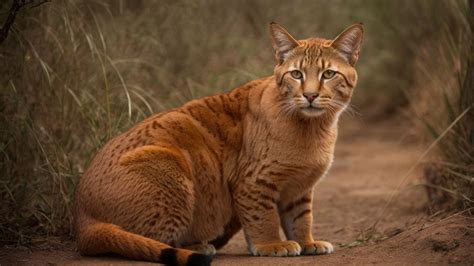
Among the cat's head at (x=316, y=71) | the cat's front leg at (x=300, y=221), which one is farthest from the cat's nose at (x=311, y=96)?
Answer: the cat's front leg at (x=300, y=221)

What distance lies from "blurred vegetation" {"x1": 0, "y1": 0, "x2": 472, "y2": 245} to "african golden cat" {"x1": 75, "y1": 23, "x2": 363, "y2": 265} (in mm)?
892

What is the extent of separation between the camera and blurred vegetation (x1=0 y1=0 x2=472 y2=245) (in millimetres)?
6324

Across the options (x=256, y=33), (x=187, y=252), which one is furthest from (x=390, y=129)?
(x=187, y=252)

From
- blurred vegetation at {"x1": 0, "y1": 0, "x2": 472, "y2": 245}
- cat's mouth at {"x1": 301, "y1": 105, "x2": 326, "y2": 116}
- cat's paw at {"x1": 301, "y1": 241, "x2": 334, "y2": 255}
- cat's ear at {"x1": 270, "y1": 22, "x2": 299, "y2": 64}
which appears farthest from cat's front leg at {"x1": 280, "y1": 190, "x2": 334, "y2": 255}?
blurred vegetation at {"x1": 0, "y1": 0, "x2": 472, "y2": 245}

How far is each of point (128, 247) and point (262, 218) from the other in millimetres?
1084

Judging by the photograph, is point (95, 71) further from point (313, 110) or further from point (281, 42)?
point (313, 110)

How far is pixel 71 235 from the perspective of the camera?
632 centimetres

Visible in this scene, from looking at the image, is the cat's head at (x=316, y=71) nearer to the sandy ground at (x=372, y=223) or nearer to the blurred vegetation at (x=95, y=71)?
the sandy ground at (x=372, y=223)

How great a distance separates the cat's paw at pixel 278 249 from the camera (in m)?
5.62

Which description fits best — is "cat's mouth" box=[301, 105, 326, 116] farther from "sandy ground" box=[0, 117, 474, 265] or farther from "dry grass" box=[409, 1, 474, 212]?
"dry grass" box=[409, 1, 474, 212]

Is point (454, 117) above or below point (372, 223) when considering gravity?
above

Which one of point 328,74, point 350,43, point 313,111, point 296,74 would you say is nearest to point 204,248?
point 313,111

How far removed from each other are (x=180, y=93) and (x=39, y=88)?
195 centimetres

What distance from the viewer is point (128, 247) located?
5094 mm
